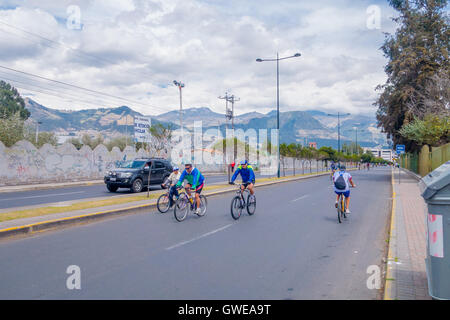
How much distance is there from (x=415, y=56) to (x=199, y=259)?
3344cm

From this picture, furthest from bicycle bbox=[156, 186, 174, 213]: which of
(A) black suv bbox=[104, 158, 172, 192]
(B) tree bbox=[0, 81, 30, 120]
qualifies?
(B) tree bbox=[0, 81, 30, 120]

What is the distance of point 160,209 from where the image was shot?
12445 mm

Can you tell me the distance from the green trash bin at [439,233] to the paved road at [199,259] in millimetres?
876

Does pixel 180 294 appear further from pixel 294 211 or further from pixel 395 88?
pixel 395 88

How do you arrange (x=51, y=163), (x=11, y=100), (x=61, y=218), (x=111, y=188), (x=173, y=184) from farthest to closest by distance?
(x=11, y=100) < (x=51, y=163) < (x=111, y=188) < (x=173, y=184) < (x=61, y=218)

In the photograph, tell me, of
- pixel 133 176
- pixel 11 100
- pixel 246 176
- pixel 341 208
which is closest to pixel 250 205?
pixel 246 176

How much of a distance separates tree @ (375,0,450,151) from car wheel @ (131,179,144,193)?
23.9 metres

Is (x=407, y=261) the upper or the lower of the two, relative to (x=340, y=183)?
lower

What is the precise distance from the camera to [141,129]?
16828 mm

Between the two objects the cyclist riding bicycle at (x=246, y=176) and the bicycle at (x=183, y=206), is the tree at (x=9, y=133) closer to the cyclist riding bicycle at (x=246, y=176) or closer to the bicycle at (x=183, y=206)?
the bicycle at (x=183, y=206)

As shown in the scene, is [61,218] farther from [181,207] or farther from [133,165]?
[133,165]

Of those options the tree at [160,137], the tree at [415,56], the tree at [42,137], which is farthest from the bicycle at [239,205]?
the tree at [42,137]

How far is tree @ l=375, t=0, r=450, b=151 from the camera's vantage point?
32.9m

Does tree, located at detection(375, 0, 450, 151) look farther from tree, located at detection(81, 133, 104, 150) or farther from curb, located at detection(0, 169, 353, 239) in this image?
tree, located at detection(81, 133, 104, 150)
